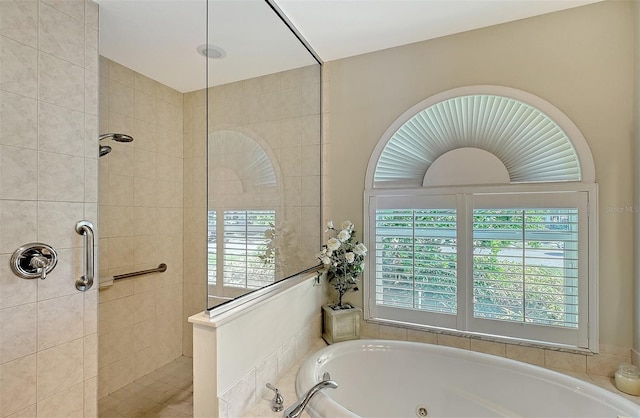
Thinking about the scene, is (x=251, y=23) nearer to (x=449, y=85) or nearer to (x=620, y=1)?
(x=449, y=85)

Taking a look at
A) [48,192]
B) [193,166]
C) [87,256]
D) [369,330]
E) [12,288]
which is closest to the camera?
[12,288]

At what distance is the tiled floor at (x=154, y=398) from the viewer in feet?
6.49

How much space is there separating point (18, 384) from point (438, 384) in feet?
6.48

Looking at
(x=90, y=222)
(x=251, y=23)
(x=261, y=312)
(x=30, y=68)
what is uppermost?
(x=251, y=23)

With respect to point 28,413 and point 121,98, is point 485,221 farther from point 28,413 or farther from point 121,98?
point 121,98

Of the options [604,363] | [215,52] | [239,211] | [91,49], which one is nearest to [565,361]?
[604,363]

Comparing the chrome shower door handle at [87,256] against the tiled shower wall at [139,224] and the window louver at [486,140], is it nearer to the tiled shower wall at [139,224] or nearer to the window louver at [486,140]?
the tiled shower wall at [139,224]

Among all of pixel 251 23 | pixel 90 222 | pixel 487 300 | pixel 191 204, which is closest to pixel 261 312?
pixel 90 222

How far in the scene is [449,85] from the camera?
1854mm

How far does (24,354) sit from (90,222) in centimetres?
61

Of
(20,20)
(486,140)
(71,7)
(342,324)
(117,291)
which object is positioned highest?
(71,7)

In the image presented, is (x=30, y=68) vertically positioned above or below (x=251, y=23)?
below

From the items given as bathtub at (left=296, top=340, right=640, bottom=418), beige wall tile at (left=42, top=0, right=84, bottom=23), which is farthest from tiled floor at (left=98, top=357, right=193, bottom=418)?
beige wall tile at (left=42, top=0, right=84, bottom=23)

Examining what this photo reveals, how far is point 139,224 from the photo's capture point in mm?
2326
